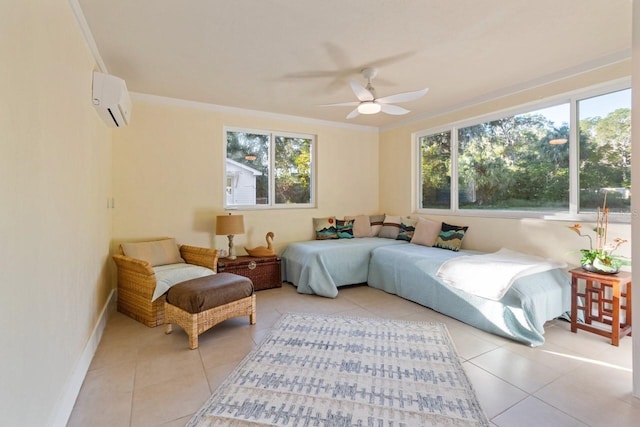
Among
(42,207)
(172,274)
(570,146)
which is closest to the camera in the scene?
(42,207)

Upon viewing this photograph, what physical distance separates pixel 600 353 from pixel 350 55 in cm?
307

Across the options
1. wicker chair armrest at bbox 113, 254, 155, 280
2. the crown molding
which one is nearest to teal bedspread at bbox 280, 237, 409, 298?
wicker chair armrest at bbox 113, 254, 155, 280

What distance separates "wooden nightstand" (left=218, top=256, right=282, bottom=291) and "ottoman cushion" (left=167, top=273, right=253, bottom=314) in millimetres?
871

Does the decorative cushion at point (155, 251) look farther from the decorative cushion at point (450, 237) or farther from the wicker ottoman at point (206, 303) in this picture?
the decorative cushion at point (450, 237)

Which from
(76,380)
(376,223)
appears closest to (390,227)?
(376,223)

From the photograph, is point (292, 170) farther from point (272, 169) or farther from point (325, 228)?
point (325, 228)

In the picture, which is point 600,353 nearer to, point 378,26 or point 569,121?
point 569,121

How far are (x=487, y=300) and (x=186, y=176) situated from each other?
363cm

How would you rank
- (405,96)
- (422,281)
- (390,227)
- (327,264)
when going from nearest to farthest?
(405,96)
(422,281)
(327,264)
(390,227)

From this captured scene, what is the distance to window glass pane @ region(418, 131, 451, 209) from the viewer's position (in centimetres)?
439

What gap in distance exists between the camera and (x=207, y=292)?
8.18 feet

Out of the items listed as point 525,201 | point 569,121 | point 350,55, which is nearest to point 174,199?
point 350,55

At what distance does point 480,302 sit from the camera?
2740 millimetres

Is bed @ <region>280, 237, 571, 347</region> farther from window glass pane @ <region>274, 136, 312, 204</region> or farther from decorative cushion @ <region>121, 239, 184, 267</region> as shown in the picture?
decorative cushion @ <region>121, 239, 184, 267</region>
